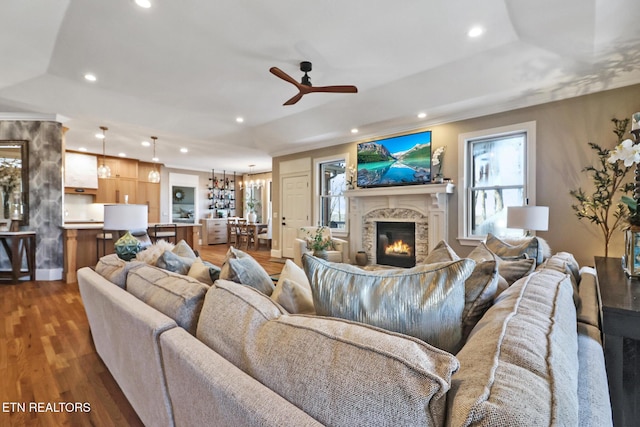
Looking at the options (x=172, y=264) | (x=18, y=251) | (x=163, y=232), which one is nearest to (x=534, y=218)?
(x=172, y=264)

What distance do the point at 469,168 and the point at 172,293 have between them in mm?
4477

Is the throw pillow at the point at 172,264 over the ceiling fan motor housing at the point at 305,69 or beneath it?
beneath

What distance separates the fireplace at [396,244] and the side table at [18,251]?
18.4 ft

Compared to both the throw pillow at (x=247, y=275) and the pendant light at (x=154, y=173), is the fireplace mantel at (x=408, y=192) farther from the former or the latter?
the pendant light at (x=154, y=173)

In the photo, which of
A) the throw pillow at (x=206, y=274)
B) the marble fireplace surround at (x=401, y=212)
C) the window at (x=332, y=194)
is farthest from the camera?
the window at (x=332, y=194)

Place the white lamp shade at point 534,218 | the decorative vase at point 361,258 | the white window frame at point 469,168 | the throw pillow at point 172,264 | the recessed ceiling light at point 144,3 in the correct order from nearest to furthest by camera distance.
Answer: the throw pillow at point 172,264, the recessed ceiling light at point 144,3, the white lamp shade at point 534,218, the white window frame at point 469,168, the decorative vase at point 361,258

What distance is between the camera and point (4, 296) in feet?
13.1

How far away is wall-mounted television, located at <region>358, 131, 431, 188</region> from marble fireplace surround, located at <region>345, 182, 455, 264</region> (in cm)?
18

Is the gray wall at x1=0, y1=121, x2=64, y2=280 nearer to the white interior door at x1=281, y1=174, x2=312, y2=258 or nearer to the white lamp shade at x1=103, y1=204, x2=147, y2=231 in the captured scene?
the white lamp shade at x1=103, y1=204, x2=147, y2=231

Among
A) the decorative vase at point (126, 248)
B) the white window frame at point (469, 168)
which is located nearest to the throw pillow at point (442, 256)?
Result: the decorative vase at point (126, 248)

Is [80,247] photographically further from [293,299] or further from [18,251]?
[293,299]

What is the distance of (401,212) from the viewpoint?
527 centimetres

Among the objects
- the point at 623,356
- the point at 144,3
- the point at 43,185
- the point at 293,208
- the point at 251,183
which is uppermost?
the point at 144,3

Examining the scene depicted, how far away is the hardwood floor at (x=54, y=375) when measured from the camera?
5.42 feet
